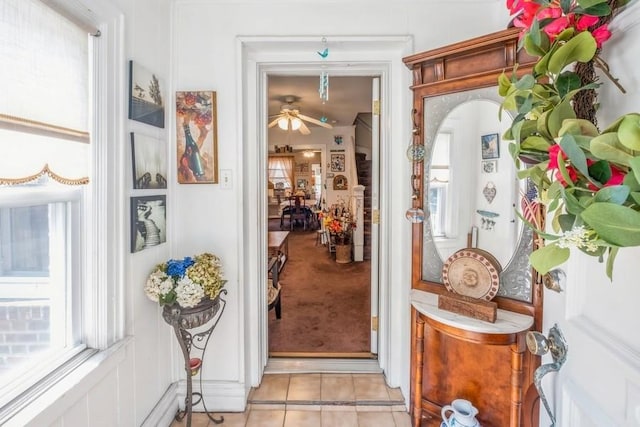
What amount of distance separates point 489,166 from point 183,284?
1.61m

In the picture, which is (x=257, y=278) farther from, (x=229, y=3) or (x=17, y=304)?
(x=229, y=3)

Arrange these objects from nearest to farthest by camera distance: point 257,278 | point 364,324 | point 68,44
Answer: point 68,44 → point 257,278 → point 364,324

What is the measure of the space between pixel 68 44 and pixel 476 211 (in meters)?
1.90

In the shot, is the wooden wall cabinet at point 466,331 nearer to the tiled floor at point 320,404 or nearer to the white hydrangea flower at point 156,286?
the tiled floor at point 320,404

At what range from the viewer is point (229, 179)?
1.97 meters

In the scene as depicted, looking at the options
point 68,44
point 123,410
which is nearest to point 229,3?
point 68,44

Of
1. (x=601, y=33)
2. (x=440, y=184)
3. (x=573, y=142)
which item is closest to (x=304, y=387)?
(x=440, y=184)

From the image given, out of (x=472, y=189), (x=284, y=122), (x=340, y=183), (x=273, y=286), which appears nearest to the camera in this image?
(x=472, y=189)

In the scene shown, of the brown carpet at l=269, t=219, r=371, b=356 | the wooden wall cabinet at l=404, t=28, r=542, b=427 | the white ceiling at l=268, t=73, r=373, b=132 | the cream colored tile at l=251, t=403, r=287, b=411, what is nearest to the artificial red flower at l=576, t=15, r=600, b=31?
the wooden wall cabinet at l=404, t=28, r=542, b=427

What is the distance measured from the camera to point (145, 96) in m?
1.70

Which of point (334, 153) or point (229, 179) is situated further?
point (334, 153)

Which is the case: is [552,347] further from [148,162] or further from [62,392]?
[148,162]

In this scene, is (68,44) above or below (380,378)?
above

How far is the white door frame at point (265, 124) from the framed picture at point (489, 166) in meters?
0.54
